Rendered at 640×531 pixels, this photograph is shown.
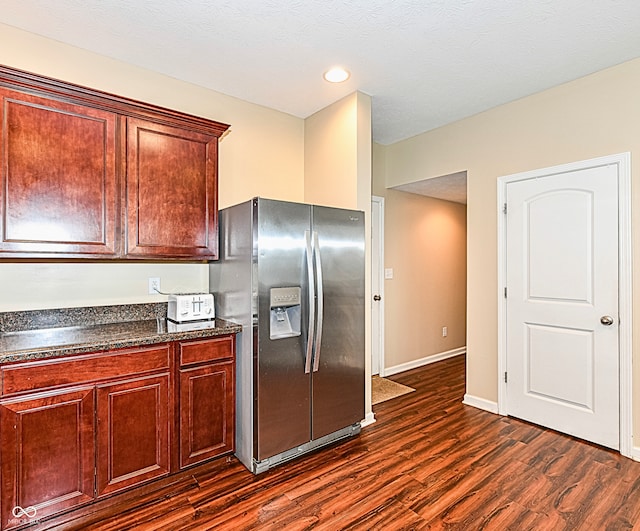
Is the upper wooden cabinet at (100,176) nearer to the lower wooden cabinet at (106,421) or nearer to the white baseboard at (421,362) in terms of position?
the lower wooden cabinet at (106,421)

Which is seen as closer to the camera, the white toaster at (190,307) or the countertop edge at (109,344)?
the countertop edge at (109,344)

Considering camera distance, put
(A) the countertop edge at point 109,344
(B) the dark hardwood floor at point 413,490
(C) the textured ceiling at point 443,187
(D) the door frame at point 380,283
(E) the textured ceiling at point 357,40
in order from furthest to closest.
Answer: (D) the door frame at point 380,283 → (C) the textured ceiling at point 443,187 → (E) the textured ceiling at point 357,40 → (B) the dark hardwood floor at point 413,490 → (A) the countertop edge at point 109,344

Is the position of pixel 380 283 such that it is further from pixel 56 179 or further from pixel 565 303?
pixel 56 179

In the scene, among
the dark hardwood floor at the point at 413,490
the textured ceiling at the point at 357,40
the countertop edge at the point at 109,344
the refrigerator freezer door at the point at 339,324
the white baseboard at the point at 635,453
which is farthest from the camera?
the refrigerator freezer door at the point at 339,324

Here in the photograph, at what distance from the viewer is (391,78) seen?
9.22 feet

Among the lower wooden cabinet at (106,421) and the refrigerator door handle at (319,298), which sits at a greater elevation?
the refrigerator door handle at (319,298)

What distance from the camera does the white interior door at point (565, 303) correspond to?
2652mm

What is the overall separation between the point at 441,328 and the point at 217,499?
378 centimetres

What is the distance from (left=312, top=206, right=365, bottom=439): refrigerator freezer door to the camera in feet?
8.61

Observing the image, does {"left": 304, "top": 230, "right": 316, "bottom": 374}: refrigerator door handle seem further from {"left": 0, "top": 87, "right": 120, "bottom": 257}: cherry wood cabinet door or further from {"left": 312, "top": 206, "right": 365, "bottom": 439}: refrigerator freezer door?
{"left": 0, "top": 87, "right": 120, "bottom": 257}: cherry wood cabinet door

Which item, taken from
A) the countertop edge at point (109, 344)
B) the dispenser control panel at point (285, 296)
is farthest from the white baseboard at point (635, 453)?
the countertop edge at point (109, 344)

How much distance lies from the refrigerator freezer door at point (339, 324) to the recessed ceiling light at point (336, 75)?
1.00m

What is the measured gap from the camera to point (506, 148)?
10.6 ft

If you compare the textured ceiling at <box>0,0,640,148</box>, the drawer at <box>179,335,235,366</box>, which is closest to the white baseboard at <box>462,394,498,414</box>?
the drawer at <box>179,335,235,366</box>
